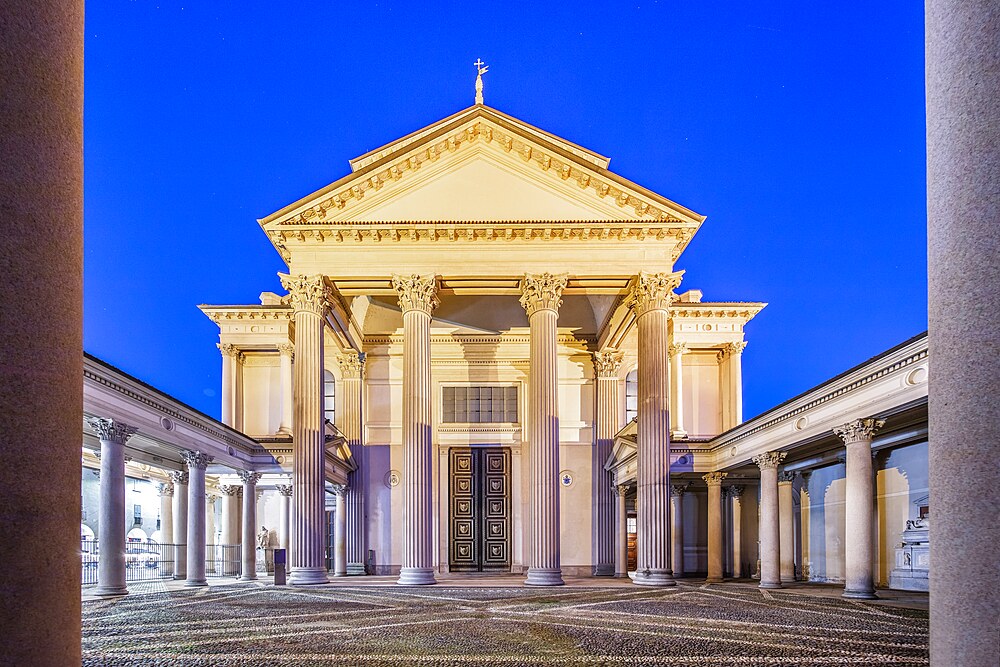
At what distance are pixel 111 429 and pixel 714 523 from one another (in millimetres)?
17415

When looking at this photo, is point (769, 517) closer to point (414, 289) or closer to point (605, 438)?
point (605, 438)

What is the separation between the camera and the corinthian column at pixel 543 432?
21.7 meters

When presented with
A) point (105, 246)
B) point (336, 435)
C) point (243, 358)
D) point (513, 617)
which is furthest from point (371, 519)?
point (105, 246)

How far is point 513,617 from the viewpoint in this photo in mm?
13609

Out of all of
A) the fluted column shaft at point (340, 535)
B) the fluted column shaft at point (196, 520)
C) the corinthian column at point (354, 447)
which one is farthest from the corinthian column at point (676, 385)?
the fluted column shaft at point (196, 520)

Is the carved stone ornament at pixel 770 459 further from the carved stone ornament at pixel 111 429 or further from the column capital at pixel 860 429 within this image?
the carved stone ornament at pixel 111 429

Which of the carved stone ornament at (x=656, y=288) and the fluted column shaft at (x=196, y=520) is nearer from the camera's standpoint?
the fluted column shaft at (x=196, y=520)

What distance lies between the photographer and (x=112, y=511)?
17.5 meters

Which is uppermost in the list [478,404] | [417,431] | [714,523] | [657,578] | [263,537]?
[478,404]

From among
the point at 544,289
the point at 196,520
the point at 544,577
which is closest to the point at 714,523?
the point at 544,577

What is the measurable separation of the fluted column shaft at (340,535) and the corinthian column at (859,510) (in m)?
18.0

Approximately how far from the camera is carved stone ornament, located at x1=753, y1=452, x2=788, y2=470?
66.6 feet

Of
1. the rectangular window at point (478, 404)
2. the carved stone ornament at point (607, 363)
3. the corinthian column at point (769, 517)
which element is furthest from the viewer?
the rectangular window at point (478, 404)

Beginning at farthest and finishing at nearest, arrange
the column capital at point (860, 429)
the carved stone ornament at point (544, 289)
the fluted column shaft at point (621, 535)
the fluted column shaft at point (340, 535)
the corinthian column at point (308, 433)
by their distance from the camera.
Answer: the fluted column shaft at point (340, 535) < the fluted column shaft at point (621, 535) < the carved stone ornament at point (544, 289) < the corinthian column at point (308, 433) < the column capital at point (860, 429)
